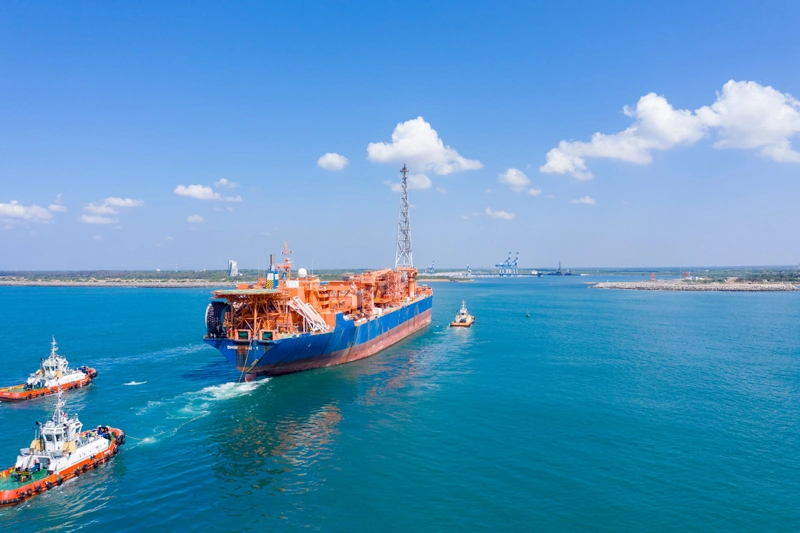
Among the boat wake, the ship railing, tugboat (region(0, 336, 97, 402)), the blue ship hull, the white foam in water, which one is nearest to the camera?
the boat wake

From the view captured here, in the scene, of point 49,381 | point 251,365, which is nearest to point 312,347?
point 251,365

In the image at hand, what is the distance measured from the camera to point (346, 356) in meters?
53.0

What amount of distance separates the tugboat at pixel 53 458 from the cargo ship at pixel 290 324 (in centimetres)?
1581

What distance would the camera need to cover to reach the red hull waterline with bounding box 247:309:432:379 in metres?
45.9

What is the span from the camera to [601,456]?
2759cm

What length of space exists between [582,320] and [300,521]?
82.2m

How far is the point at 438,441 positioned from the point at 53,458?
21953 millimetres

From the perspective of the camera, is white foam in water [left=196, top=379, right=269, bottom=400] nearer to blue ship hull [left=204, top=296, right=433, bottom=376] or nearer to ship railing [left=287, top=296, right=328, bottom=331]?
blue ship hull [left=204, top=296, right=433, bottom=376]

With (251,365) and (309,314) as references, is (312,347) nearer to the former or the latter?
(309,314)

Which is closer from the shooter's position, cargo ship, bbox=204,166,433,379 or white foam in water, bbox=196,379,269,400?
white foam in water, bbox=196,379,269,400

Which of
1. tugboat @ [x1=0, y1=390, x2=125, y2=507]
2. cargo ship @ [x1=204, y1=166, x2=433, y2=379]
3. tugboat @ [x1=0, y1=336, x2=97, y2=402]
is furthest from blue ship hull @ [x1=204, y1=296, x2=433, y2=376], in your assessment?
tugboat @ [x1=0, y1=390, x2=125, y2=507]

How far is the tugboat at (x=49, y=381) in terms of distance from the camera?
3903cm

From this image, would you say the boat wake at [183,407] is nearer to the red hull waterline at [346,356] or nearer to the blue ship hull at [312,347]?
the red hull waterline at [346,356]

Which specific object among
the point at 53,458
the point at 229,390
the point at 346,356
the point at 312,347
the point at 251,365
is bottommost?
the point at 229,390
